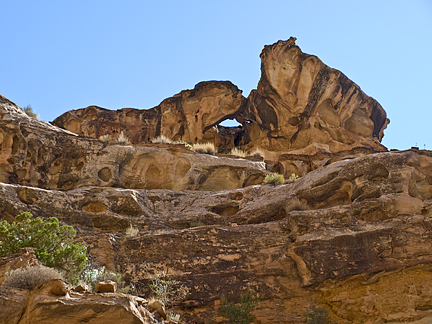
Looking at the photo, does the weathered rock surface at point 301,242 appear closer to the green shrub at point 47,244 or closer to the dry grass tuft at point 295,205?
the dry grass tuft at point 295,205

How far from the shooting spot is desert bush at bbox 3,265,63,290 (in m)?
10.9

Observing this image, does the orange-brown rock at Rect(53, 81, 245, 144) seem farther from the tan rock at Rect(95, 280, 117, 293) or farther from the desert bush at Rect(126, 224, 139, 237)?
the tan rock at Rect(95, 280, 117, 293)

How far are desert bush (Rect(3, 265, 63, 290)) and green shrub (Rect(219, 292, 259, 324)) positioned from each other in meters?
4.54

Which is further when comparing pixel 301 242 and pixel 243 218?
pixel 243 218

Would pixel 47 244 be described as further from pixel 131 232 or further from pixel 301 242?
pixel 301 242

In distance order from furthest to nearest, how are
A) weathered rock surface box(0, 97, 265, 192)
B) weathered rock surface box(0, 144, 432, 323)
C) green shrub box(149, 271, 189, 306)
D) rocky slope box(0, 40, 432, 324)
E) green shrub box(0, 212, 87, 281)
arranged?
weathered rock surface box(0, 97, 265, 192) < rocky slope box(0, 40, 432, 324) < weathered rock surface box(0, 144, 432, 323) < green shrub box(149, 271, 189, 306) < green shrub box(0, 212, 87, 281)

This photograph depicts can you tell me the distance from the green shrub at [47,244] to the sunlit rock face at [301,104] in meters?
26.0

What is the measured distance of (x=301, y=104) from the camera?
38.9 metres

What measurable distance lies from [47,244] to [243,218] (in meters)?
8.27

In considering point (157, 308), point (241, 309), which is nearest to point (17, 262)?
point (157, 308)

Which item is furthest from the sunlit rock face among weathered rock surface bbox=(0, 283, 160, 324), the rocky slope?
weathered rock surface bbox=(0, 283, 160, 324)

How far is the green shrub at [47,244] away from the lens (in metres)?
13.4

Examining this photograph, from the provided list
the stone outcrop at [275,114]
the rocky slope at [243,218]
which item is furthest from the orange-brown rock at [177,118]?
the rocky slope at [243,218]

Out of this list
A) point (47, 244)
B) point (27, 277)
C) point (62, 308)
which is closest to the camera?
point (62, 308)
